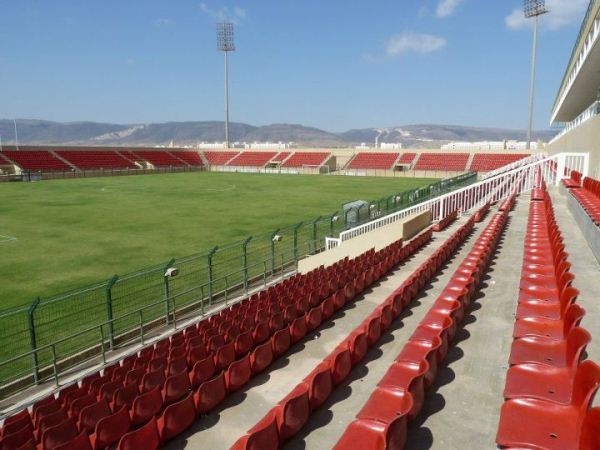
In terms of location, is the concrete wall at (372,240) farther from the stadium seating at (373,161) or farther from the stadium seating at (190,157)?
the stadium seating at (190,157)

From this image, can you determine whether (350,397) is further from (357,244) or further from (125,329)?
(357,244)

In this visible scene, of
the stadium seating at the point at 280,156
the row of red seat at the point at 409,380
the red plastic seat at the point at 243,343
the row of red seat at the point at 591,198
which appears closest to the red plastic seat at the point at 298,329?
the red plastic seat at the point at 243,343

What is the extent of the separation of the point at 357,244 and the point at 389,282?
5.20 meters

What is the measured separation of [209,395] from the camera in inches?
225

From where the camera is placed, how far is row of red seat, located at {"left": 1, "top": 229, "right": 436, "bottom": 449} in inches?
220

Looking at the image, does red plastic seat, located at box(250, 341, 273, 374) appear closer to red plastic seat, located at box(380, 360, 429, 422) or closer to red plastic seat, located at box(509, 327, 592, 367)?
red plastic seat, located at box(380, 360, 429, 422)

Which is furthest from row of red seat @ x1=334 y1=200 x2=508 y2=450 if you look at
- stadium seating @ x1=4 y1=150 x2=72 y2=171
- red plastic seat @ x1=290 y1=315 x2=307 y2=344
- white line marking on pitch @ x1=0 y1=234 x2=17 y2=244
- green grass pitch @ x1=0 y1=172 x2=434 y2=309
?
stadium seating @ x1=4 y1=150 x2=72 y2=171

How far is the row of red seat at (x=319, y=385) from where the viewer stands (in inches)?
173

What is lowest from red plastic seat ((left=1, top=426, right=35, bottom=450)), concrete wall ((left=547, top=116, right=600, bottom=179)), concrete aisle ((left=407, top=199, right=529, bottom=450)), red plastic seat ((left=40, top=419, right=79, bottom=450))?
red plastic seat ((left=1, top=426, right=35, bottom=450))

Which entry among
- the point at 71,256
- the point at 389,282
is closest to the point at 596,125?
the point at 389,282

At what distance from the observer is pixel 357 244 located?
54.3 feet

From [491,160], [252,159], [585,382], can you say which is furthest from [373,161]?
[585,382]

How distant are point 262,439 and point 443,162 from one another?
222 ft

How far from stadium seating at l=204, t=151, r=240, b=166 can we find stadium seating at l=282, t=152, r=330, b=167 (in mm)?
12576
